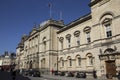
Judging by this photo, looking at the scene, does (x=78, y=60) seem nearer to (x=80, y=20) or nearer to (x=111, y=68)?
(x=80, y=20)

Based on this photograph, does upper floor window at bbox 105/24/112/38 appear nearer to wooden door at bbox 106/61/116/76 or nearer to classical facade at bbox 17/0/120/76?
classical facade at bbox 17/0/120/76

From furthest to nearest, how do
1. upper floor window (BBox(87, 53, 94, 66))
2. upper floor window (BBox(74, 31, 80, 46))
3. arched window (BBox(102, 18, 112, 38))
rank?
upper floor window (BBox(74, 31, 80, 46)), upper floor window (BBox(87, 53, 94, 66)), arched window (BBox(102, 18, 112, 38))

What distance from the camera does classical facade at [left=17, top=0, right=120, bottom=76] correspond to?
25750 mm

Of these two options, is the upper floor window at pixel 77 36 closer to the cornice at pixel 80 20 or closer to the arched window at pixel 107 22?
the cornice at pixel 80 20

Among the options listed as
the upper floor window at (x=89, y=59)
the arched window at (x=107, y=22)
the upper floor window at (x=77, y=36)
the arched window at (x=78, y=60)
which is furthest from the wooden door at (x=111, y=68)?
the upper floor window at (x=77, y=36)

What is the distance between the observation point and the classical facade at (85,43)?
25.8m

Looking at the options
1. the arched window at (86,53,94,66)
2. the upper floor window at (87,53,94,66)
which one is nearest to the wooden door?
the arched window at (86,53,94,66)

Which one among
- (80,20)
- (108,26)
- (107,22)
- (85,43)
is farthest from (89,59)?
(80,20)

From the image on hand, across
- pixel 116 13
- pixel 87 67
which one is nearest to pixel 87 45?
pixel 87 67

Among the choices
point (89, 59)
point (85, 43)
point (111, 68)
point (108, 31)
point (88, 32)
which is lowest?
point (111, 68)

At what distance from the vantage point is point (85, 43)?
33312 mm

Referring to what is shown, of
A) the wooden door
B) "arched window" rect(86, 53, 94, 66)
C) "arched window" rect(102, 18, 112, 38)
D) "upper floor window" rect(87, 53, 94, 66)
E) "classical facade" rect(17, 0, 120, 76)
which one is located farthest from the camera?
"upper floor window" rect(87, 53, 94, 66)

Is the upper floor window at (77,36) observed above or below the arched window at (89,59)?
above

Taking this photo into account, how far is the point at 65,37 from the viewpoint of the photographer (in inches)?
1599
